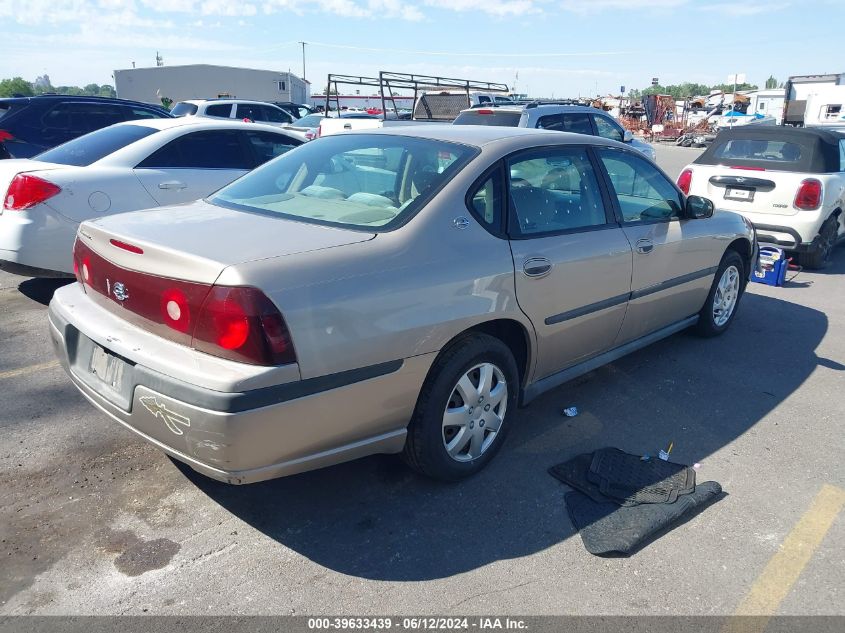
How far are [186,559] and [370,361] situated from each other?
3.58 ft

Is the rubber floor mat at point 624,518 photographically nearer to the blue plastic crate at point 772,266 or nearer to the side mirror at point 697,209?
the side mirror at point 697,209

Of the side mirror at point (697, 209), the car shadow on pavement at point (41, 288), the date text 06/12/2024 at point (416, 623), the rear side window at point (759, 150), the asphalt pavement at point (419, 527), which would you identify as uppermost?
the rear side window at point (759, 150)

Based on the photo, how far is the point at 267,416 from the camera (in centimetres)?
244

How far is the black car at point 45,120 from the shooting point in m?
9.26

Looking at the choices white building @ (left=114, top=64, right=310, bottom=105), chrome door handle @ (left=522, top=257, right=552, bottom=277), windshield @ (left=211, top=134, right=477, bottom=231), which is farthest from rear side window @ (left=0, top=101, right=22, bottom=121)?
white building @ (left=114, top=64, right=310, bottom=105)

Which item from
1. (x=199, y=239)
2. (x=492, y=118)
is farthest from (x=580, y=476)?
(x=492, y=118)

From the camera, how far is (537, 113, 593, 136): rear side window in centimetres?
975

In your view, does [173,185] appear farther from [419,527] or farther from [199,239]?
[419,527]

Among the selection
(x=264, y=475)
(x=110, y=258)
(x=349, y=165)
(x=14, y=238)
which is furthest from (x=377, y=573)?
(x=14, y=238)

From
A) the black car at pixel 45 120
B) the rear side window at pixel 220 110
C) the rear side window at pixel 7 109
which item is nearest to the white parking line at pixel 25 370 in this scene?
the black car at pixel 45 120

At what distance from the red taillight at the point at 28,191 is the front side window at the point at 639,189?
426cm

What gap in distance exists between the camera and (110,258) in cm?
293

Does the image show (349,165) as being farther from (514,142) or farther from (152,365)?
(152,365)

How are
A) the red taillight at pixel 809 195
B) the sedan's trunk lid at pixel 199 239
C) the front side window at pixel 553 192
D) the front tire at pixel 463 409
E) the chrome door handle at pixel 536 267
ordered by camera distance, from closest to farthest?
the sedan's trunk lid at pixel 199 239 → the front tire at pixel 463 409 → the chrome door handle at pixel 536 267 → the front side window at pixel 553 192 → the red taillight at pixel 809 195
